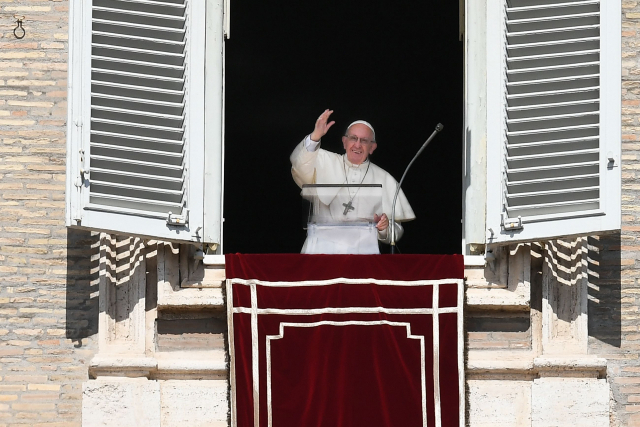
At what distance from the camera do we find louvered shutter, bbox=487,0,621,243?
Result: 838 cm

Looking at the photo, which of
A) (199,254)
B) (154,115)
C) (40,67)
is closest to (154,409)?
(199,254)

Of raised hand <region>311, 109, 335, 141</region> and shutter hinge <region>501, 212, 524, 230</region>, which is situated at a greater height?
raised hand <region>311, 109, 335, 141</region>

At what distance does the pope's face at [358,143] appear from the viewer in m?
10.0

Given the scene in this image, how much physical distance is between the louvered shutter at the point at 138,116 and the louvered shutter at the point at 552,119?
62.5 inches

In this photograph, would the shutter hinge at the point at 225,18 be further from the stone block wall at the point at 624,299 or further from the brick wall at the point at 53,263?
the stone block wall at the point at 624,299

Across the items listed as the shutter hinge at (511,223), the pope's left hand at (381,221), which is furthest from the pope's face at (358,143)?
the shutter hinge at (511,223)

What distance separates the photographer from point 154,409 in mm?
8508

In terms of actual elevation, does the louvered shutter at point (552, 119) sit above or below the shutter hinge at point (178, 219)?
above

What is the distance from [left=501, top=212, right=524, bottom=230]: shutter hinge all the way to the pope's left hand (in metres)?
1.12

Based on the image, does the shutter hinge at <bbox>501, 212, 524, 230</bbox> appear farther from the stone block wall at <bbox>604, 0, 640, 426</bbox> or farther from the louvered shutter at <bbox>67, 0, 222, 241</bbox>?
the louvered shutter at <bbox>67, 0, 222, 241</bbox>

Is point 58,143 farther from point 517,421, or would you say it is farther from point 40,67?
point 517,421

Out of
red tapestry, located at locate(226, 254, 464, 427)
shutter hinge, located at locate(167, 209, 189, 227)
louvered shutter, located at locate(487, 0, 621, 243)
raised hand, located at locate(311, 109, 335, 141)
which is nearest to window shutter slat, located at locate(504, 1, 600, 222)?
louvered shutter, located at locate(487, 0, 621, 243)

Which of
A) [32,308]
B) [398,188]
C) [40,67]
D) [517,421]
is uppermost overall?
[40,67]

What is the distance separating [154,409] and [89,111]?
5.29 ft
